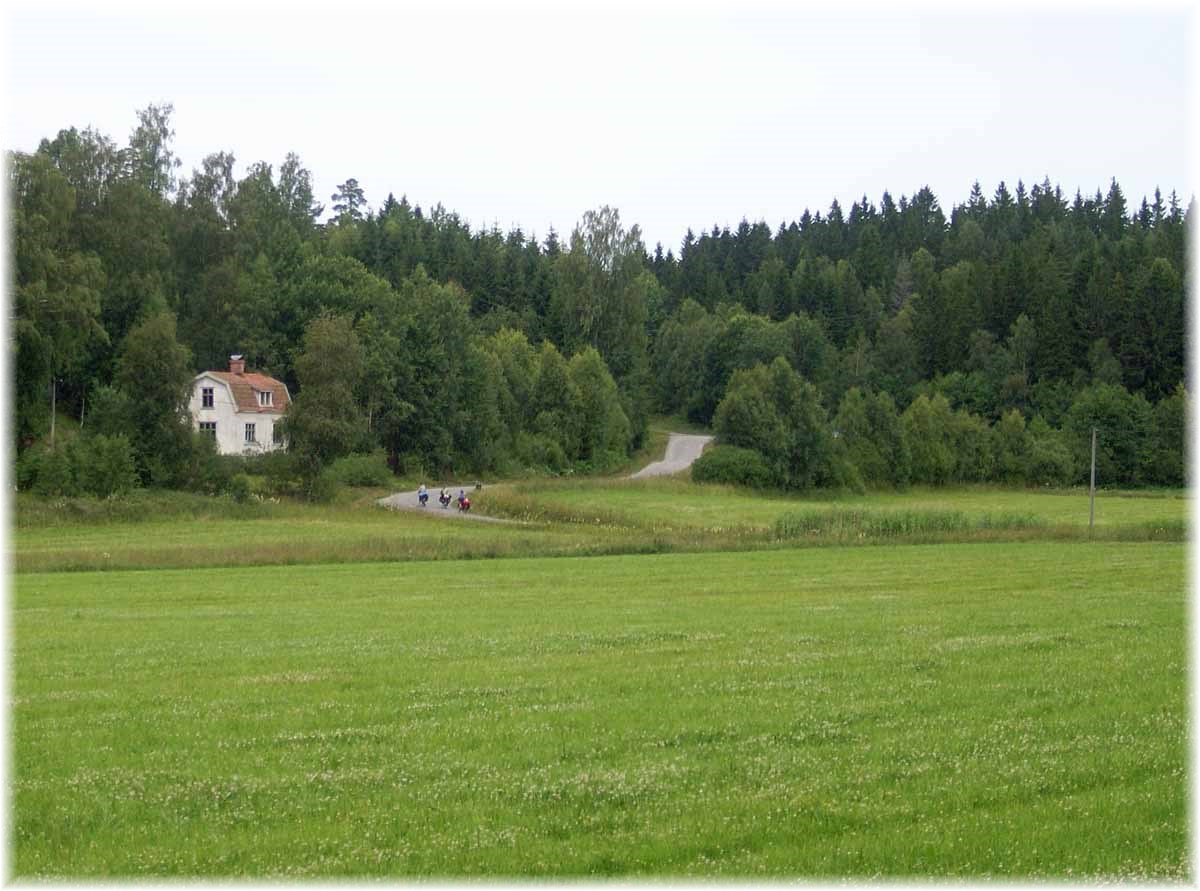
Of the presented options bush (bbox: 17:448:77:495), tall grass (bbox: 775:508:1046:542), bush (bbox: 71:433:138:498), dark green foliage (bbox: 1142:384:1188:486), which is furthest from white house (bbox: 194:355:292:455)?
dark green foliage (bbox: 1142:384:1188:486)

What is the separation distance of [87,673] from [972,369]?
450ft

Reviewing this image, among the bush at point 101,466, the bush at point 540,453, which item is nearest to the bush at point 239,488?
the bush at point 101,466

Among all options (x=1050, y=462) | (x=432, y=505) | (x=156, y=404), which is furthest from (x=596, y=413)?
(x=156, y=404)

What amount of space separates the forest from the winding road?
13.9 feet

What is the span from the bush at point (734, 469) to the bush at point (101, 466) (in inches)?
1950

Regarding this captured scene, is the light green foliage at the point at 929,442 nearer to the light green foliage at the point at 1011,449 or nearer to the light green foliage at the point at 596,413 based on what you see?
the light green foliage at the point at 1011,449

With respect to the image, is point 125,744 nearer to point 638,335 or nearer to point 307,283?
point 307,283

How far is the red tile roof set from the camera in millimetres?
97500

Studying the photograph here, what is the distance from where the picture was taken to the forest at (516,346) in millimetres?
77500

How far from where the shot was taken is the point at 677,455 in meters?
127

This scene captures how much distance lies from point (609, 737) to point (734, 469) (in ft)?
309

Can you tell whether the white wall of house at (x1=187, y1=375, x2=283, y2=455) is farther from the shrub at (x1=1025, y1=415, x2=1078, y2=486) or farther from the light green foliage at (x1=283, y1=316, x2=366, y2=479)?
the shrub at (x1=1025, y1=415, x2=1078, y2=486)

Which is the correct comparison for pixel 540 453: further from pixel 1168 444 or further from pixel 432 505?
pixel 1168 444

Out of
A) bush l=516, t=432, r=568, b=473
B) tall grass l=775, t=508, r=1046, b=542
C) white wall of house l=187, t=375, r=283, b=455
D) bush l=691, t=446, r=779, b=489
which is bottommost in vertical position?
tall grass l=775, t=508, r=1046, b=542
